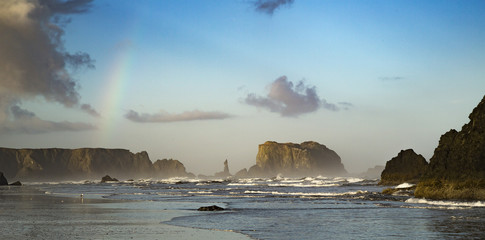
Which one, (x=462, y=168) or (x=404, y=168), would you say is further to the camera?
(x=404, y=168)

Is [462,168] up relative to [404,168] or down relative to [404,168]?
down

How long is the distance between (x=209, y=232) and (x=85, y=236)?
5379mm

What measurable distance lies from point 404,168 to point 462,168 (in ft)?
169

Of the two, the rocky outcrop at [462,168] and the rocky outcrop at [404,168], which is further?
the rocky outcrop at [404,168]

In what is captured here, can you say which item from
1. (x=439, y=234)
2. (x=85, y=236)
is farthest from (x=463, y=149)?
(x=85, y=236)

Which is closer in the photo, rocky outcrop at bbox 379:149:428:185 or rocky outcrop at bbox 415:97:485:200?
rocky outcrop at bbox 415:97:485:200

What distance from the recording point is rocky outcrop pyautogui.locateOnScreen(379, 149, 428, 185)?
8843 centimetres

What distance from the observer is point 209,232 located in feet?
70.6

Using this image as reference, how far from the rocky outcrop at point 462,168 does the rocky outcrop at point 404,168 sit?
4039 centimetres

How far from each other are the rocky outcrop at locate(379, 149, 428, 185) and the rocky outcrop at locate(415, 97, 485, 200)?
40389mm

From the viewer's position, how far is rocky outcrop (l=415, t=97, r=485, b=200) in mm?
40094

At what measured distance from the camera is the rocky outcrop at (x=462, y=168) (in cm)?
4009

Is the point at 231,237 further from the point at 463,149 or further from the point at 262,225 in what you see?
the point at 463,149

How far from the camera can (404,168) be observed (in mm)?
92250
